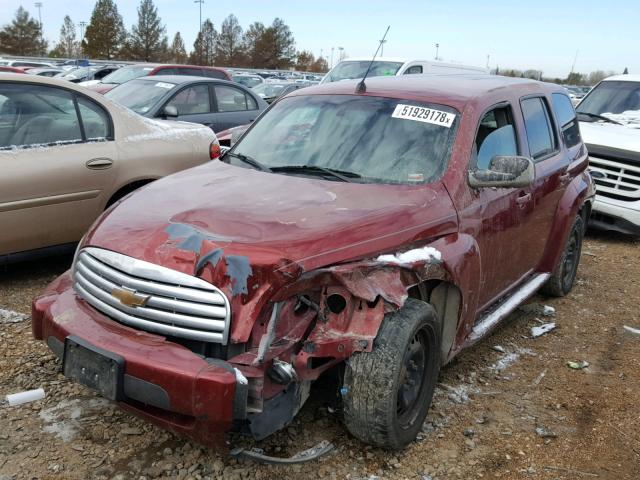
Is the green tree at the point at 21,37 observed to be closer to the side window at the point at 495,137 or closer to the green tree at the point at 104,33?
the green tree at the point at 104,33

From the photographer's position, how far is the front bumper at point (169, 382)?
7.90 feet

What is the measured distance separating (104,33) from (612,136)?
6883 centimetres

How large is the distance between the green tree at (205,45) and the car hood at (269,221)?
253 ft

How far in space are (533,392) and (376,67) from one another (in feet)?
30.2

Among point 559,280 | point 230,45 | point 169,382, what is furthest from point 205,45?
point 169,382

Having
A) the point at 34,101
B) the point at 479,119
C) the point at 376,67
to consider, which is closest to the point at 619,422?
the point at 479,119

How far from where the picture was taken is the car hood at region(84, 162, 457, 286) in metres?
2.60

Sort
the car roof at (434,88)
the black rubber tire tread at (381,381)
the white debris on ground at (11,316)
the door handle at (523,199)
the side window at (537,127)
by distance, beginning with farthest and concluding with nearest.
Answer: the side window at (537,127) < the white debris on ground at (11,316) < the door handle at (523,199) < the car roof at (434,88) < the black rubber tire tread at (381,381)

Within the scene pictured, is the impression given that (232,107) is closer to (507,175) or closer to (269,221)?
(507,175)

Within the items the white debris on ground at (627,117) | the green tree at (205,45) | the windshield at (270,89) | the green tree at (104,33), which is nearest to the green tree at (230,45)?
the green tree at (205,45)

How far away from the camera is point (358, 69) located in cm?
1198

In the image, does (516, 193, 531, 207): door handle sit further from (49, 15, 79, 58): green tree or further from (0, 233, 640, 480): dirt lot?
(49, 15, 79, 58): green tree

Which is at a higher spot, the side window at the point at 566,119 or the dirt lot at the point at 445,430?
the side window at the point at 566,119

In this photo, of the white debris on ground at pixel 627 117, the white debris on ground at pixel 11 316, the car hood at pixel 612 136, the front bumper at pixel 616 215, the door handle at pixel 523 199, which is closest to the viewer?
the door handle at pixel 523 199
